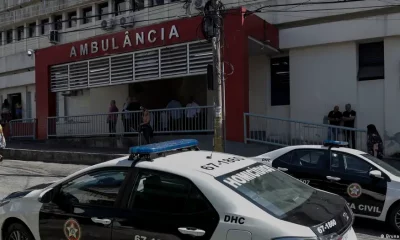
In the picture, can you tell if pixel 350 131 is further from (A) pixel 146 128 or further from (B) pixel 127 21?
(B) pixel 127 21

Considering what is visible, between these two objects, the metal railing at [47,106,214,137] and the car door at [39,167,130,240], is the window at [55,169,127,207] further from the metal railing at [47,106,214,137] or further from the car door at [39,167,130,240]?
the metal railing at [47,106,214,137]

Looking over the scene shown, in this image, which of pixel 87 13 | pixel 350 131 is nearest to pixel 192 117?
pixel 350 131

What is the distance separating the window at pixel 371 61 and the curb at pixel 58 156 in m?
8.39

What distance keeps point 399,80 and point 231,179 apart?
38.8 feet

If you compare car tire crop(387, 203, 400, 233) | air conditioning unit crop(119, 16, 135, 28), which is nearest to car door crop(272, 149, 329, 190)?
car tire crop(387, 203, 400, 233)

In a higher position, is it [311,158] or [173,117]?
[173,117]

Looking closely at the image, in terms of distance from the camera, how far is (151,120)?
15.9 metres

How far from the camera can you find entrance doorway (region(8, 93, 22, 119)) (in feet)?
85.5

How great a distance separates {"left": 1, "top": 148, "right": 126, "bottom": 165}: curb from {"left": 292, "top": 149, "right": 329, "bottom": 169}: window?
701 centimetres

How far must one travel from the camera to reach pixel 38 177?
38.5 ft

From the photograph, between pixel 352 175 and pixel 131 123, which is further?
pixel 131 123

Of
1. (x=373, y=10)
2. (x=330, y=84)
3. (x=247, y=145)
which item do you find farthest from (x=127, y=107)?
(x=373, y=10)

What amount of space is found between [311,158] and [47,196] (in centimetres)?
446

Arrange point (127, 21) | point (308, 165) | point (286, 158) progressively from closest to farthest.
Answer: point (308, 165) → point (286, 158) → point (127, 21)
